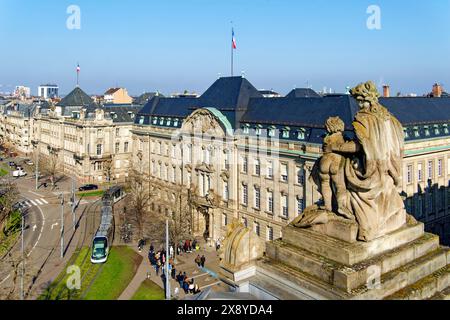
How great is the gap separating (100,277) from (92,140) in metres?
58.5

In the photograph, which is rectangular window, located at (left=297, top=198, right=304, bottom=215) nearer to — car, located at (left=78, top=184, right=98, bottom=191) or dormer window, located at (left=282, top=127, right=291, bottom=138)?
dormer window, located at (left=282, top=127, right=291, bottom=138)

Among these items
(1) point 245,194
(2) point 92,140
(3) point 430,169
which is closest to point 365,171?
(3) point 430,169

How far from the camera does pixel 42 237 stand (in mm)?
58594

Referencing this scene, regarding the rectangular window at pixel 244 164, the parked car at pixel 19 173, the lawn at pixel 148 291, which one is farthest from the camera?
the parked car at pixel 19 173

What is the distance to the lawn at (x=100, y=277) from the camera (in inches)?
1542

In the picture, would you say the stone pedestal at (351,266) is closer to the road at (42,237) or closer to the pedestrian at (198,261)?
the road at (42,237)

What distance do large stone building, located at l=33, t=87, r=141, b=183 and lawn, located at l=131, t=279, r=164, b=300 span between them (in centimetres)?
5930

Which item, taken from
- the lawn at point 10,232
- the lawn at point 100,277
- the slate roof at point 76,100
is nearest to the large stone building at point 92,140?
→ the slate roof at point 76,100

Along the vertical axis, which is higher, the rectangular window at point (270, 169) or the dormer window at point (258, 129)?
the dormer window at point (258, 129)


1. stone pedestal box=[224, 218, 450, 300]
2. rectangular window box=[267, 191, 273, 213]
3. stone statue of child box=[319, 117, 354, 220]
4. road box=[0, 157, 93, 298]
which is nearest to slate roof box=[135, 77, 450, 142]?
rectangular window box=[267, 191, 273, 213]

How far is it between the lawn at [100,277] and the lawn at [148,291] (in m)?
1.63

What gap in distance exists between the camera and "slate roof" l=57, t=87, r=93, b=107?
112m

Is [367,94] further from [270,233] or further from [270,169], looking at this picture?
[270,233]

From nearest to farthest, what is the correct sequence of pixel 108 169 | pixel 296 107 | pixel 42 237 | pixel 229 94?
1. pixel 296 107
2. pixel 42 237
3. pixel 229 94
4. pixel 108 169
